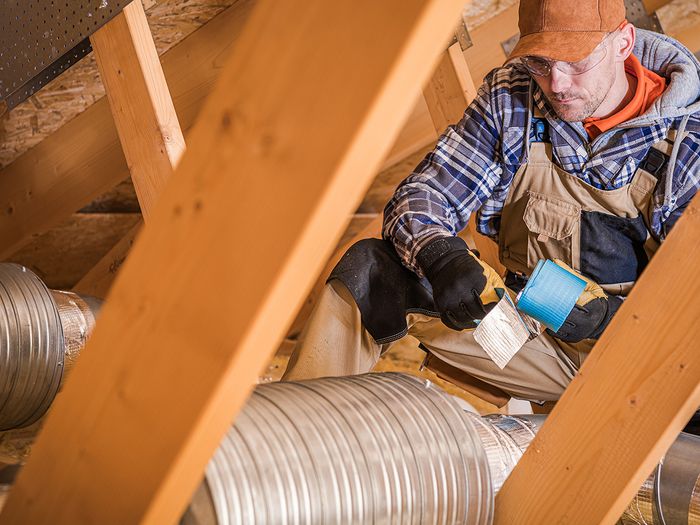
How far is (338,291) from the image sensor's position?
1816 mm

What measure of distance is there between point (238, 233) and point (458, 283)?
0.98m

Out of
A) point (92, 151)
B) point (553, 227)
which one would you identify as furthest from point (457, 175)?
point (92, 151)

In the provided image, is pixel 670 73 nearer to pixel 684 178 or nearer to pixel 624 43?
pixel 624 43

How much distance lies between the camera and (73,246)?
3.13 metres

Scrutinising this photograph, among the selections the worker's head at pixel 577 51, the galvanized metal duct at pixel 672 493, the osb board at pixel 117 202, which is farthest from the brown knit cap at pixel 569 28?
the osb board at pixel 117 202

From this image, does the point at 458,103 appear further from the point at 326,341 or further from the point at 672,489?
the point at 672,489

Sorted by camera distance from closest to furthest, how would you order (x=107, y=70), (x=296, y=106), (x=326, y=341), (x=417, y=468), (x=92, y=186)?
(x=296, y=106), (x=417, y=468), (x=326, y=341), (x=107, y=70), (x=92, y=186)

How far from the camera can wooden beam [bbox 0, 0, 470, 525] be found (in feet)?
2.19

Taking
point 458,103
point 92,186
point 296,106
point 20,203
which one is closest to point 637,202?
point 458,103

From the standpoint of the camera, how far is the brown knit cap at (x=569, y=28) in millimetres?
1748

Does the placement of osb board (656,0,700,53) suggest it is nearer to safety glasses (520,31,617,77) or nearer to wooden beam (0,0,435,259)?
wooden beam (0,0,435,259)

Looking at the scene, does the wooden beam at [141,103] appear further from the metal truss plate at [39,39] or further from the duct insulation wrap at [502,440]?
the duct insulation wrap at [502,440]

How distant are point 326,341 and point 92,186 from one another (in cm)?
120

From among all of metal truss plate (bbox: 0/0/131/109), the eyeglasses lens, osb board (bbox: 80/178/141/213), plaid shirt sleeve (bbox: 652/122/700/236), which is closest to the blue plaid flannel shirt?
plaid shirt sleeve (bbox: 652/122/700/236)
